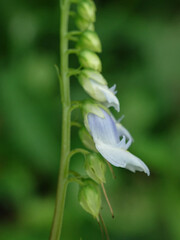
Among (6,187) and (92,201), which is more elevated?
(92,201)

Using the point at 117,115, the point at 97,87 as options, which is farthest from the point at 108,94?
the point at 117,115

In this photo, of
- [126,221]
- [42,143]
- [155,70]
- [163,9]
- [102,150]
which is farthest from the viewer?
[163,9]

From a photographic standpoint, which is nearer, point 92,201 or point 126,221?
point 92,201

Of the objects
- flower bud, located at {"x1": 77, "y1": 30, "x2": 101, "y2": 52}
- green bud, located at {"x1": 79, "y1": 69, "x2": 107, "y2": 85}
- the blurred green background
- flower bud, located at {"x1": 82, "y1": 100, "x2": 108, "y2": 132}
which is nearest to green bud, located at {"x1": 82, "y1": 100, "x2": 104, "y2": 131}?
flower bud, located at {"x1": 82, "y1": 100, "x2": 108, "y2": 132}

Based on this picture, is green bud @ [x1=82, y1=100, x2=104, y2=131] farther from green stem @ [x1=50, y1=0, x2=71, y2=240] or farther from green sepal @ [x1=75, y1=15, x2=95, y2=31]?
green sepal @ [x1=75, y1=15, x2=95, y2=31]

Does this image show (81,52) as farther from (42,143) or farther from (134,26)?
(134,26)

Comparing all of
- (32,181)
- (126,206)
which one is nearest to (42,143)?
(32,181)
